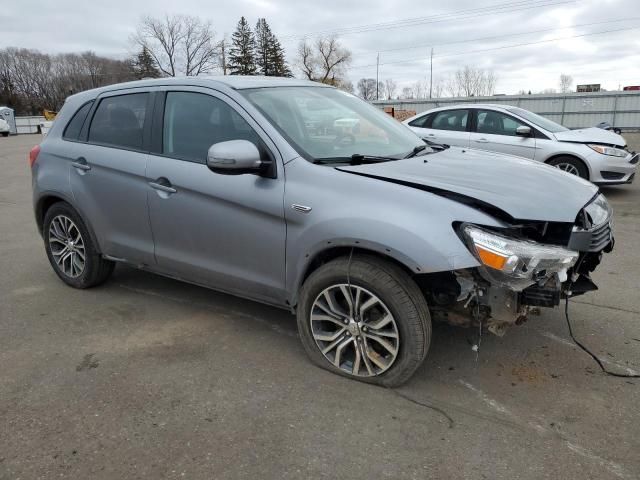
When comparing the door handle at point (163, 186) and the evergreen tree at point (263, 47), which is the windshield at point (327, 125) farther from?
the evergreen tree at point (263, 47)

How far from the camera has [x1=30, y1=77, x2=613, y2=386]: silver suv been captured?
2791mm

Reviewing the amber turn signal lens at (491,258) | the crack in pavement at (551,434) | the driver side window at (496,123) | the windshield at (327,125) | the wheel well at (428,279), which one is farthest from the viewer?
the driver side window at (496,123)

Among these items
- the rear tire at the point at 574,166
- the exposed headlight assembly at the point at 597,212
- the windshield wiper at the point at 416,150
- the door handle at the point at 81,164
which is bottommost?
the rear tire at the point at 574,166

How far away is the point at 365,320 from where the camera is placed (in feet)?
10.1

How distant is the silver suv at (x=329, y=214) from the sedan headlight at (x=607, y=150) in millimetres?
5996

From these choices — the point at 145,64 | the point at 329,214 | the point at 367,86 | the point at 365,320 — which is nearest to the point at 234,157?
the point at 329,214

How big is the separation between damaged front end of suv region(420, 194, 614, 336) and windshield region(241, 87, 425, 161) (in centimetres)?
105

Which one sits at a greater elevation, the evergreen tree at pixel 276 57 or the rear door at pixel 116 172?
the evergreen tree at pixel 276 57

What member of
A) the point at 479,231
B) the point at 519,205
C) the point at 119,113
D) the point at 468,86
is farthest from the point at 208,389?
the point at 468,86

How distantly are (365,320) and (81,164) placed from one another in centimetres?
279

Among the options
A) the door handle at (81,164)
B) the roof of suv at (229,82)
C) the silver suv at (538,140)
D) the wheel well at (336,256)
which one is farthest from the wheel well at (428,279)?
the silver suv at (538,140)

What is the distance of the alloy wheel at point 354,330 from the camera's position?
3.00 meters

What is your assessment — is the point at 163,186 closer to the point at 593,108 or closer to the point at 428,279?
the point at 428,279

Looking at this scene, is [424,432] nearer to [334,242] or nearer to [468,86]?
[334,242]
